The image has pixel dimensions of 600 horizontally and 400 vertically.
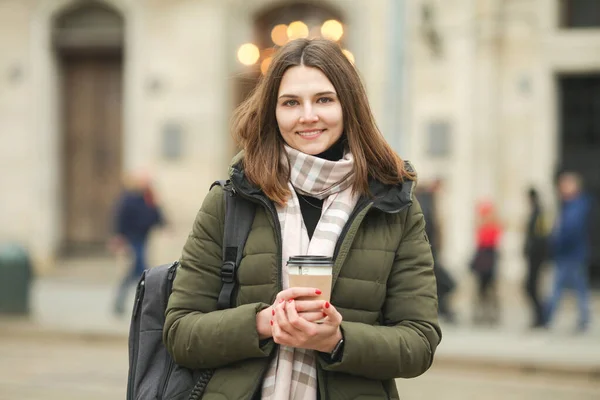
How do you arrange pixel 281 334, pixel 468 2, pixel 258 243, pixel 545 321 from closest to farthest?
pixel 281 334
pixel 258 243
pixel 545 321
pixel 468 2

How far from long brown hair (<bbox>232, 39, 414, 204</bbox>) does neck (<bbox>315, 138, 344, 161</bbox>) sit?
33mm

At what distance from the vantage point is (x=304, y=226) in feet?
8.40

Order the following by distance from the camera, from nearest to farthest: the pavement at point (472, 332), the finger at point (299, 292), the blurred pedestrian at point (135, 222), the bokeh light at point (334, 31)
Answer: the finger at point (299, 292), the bokeh light at point (334, 31), the pavement at point (472, 332), the blurred pedestrian at point (135, 222)

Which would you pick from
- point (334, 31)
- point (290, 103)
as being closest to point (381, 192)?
point (290, 103)

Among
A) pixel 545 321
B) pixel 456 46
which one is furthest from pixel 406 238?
pixel 456 46

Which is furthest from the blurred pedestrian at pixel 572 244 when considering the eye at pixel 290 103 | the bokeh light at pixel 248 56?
the eye at pixel 290 103

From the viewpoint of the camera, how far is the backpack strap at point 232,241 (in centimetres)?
252

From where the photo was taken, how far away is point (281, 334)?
2.32 meters

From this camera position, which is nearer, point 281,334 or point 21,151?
point 281,334

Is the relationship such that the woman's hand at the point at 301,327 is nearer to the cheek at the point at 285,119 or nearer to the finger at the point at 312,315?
the finger at the point at 312,315

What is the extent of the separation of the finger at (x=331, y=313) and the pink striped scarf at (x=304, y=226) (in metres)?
0.20

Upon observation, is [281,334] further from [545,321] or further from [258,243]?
[545,321]

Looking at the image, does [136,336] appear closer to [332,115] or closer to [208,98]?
[332,115]

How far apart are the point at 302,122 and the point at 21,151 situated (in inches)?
615
